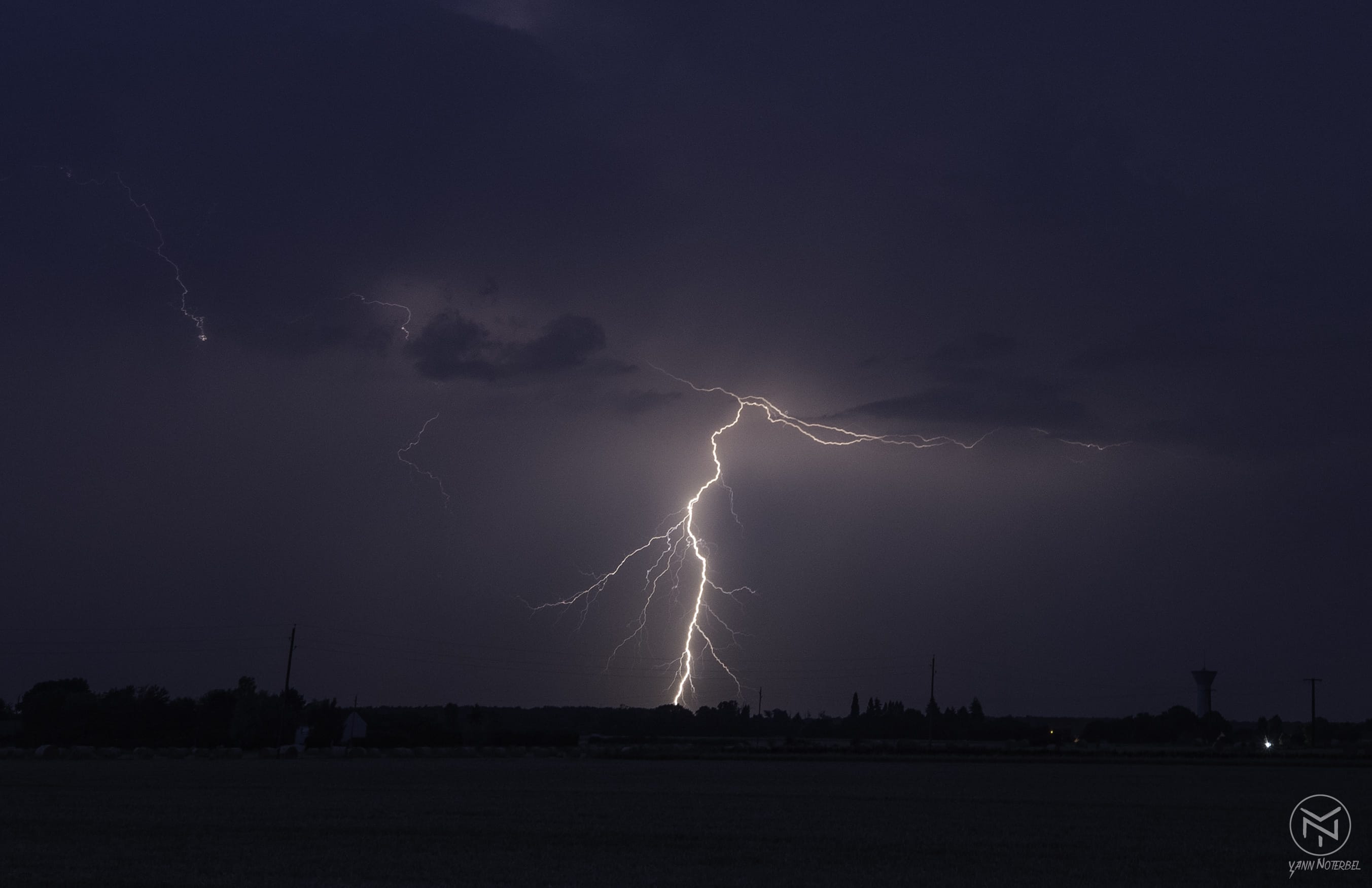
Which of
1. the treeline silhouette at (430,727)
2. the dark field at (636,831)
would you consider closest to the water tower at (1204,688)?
the treeline silhouette at (430,727)

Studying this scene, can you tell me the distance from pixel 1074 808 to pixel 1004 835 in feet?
24.5

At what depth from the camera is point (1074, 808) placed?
26.0 m

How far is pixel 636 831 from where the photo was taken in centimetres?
1917

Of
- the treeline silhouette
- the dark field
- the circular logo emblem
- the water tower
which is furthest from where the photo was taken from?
the water tower

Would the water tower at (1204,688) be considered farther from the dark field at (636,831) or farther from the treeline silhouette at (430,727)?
the dark field at (636,831)

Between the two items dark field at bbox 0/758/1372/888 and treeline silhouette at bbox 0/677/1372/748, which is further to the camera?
treeline silhouette at bbox 0/677/1372/748

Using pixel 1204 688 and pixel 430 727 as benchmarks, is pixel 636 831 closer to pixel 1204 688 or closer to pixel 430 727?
pixel 430 727

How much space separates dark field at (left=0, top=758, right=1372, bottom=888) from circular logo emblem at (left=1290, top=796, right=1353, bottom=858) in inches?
13.5

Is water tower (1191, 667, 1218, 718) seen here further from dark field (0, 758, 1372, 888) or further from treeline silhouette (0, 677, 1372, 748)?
dark field (0, 758, 1372, 888)

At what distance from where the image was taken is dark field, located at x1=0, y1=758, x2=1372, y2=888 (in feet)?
46.4

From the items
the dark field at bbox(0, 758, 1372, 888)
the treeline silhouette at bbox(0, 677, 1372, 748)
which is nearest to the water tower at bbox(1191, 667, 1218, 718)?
the treeline silhouette at bbox(0, 677, 1372, 748)

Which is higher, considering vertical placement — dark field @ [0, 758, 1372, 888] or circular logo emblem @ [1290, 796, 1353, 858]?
circular logo emblem @ [1290, 796, 1353, 858]

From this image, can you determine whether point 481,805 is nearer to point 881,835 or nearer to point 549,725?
point 881,835

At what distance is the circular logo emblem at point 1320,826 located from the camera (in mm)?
18906
